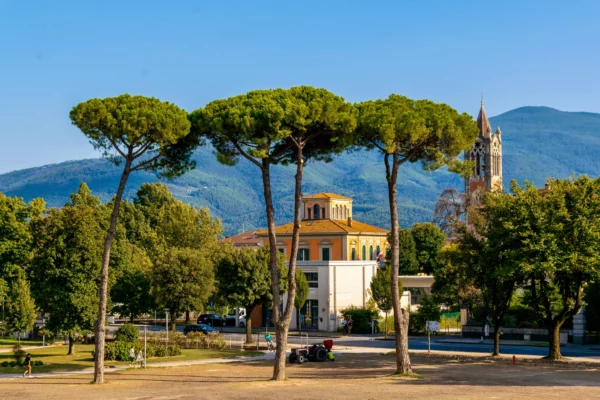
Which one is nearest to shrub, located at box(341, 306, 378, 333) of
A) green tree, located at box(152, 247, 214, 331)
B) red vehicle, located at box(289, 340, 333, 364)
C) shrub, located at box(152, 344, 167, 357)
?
green tree, located at box(152, 247, 214, 331)

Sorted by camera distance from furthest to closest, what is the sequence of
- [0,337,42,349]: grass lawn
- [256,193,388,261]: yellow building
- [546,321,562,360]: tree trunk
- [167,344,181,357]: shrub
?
[256,193,388,261]: yellow building
[0,337,42,349]: grass lawn
[167,344,181,357]: shrub
[546,321,562,360]: tree trunk

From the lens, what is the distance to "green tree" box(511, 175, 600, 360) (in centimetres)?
5122

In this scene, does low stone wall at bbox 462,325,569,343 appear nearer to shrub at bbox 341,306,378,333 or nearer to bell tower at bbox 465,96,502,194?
shrub at bbox 341,306,378,333

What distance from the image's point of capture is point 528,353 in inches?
2387

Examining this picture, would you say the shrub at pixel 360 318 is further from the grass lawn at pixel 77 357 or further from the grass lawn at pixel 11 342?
the grass lawn at pixel 11 342

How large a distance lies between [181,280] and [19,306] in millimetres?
14869

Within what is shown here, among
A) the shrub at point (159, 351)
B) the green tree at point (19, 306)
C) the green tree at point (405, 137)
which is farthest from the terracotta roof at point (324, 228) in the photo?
the green tree at point (405, 137)

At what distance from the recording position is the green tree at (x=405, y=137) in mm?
47606

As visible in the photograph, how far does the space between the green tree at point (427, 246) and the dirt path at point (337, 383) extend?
174 ft

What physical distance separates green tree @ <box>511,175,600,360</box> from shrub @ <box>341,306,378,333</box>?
3004 cm

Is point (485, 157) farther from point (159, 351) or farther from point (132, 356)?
point (132, 356)

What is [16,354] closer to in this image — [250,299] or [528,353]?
[250,299]

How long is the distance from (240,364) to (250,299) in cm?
1682

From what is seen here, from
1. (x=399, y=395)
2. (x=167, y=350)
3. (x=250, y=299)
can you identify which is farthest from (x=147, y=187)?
(x=399, y=395)
